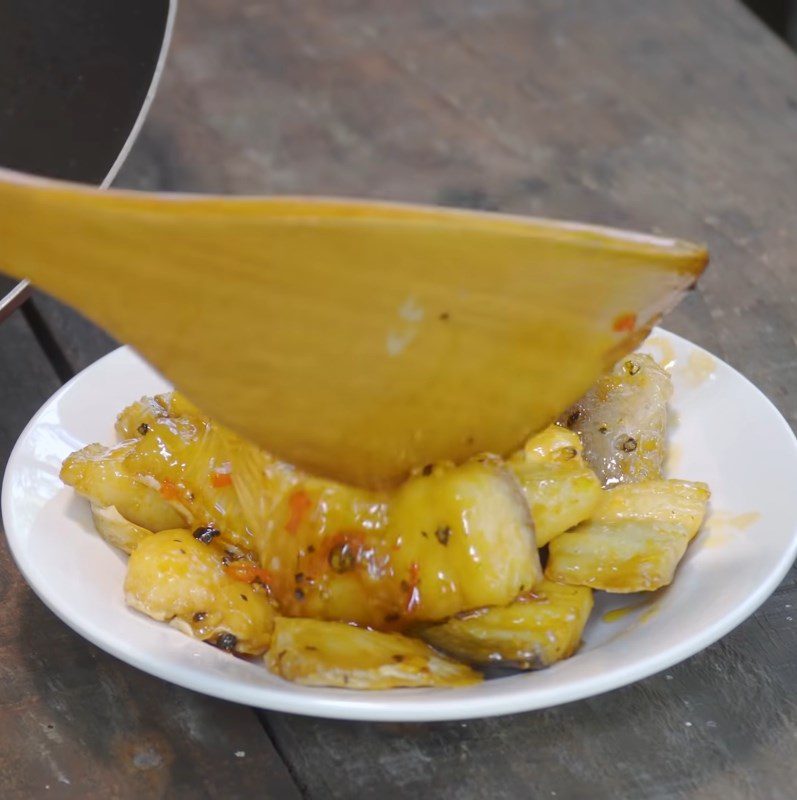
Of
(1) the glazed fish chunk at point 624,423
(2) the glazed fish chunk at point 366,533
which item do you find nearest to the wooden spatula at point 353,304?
(2) the glazed fish chunk at point 366,533

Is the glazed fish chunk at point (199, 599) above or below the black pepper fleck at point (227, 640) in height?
above

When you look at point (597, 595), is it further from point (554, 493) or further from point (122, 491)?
point (122, 491)

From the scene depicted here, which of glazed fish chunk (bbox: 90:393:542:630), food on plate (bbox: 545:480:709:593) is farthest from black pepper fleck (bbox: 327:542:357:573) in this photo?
food on plate (bbox: 545:480:709:593)

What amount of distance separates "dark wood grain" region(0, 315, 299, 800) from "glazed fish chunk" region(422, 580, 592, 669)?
11cm

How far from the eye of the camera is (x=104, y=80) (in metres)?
1.11

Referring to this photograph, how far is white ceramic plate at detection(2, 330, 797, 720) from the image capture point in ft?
1.91

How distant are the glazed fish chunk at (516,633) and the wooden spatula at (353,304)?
0.27 ft

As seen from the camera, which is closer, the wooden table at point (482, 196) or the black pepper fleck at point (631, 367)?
the wooden table at point (482, 196)

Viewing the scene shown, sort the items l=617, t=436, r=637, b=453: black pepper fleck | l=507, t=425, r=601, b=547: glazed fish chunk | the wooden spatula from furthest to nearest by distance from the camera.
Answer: l=617, t=436, r=637, b=453: black pepper fleck → l=507, t=425, r=601, b=547: glazed fish chunk → the wooden spatula

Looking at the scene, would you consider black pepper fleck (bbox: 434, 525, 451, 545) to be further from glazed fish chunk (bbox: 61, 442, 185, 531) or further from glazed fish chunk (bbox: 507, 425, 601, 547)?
glazed fish chunk (bbox: 61, 442, 185, 531)

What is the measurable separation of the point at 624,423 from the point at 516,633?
0.66 ft

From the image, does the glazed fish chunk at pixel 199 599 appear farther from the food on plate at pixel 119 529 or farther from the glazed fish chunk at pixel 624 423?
the glazed fish chunk at pixel 624 423

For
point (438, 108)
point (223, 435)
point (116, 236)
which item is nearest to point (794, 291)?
point (438, 108)

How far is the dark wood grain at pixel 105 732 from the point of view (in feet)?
2.07
